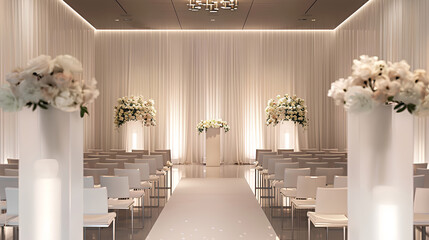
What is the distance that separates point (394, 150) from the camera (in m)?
3.60

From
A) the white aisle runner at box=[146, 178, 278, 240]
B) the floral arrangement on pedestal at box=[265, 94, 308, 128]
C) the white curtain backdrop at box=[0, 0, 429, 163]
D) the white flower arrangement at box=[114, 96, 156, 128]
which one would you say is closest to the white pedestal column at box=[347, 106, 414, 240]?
the white aisle runner at box=[146, 178, 278, 240]

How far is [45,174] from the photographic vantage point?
12.1 feet

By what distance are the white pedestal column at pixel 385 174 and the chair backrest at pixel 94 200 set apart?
3352mm

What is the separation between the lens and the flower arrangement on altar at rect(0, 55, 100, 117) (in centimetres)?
353

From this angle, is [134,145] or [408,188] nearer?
[408,188]

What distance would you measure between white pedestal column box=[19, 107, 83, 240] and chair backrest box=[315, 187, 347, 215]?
325cm

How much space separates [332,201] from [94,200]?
2.82 metres

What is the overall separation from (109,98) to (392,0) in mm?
10633

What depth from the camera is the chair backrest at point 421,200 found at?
6070 mm

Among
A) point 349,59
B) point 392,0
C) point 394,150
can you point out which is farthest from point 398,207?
point 349,59

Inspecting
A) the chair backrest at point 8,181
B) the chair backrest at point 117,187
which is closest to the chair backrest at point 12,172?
the chair backrest at point 8,181

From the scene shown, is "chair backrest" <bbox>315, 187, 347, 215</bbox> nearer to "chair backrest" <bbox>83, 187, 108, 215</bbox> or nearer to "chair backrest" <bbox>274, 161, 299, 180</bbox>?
"chair backrest" <bbox>83, 187, 108, 215</bbox>

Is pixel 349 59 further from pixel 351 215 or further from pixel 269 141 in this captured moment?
pixel 351 215

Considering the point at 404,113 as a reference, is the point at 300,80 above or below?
above
